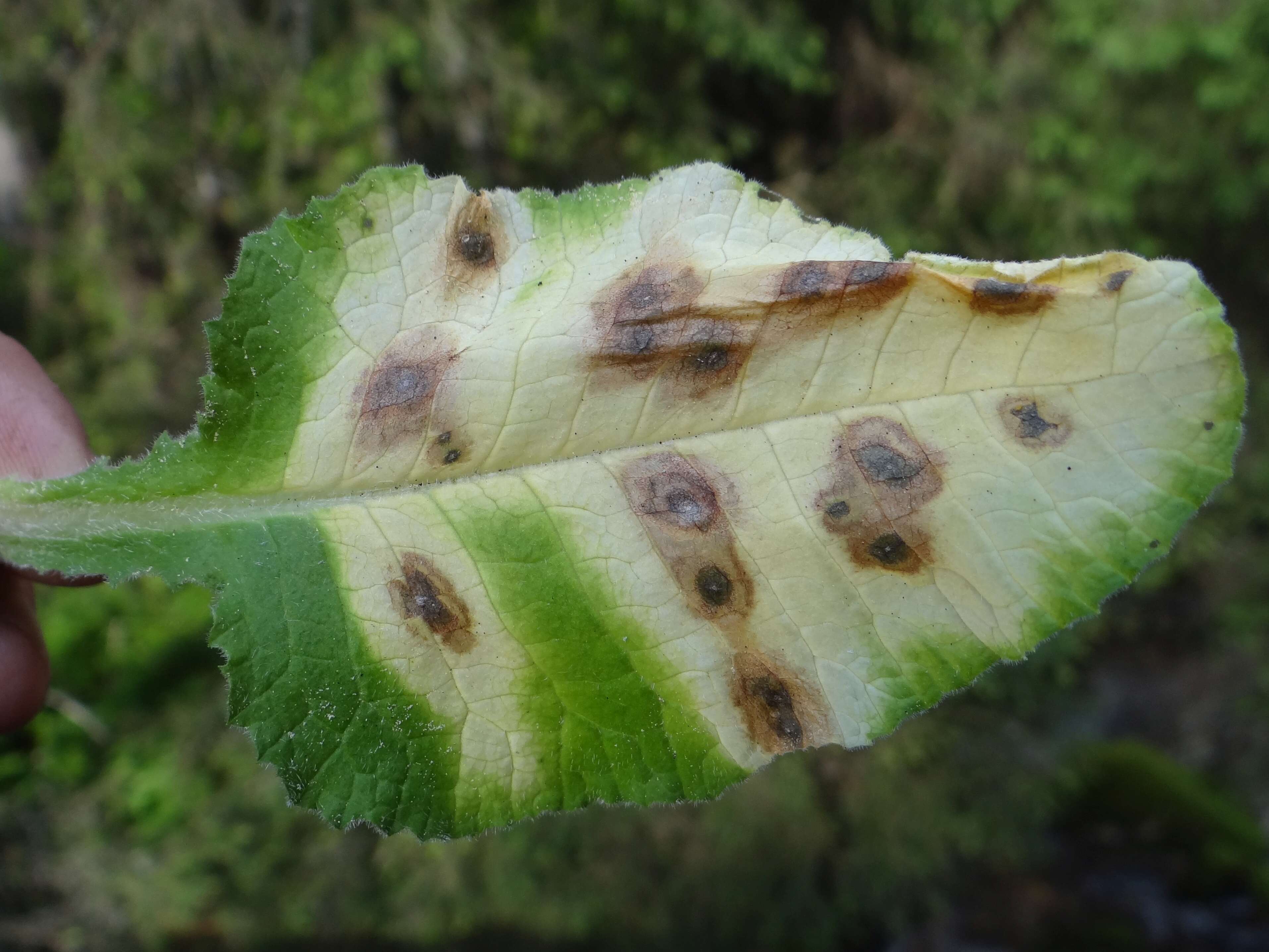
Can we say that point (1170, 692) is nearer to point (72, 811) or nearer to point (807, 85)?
point (807, 85)

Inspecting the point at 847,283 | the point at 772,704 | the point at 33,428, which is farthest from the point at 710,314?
the point at 33,428

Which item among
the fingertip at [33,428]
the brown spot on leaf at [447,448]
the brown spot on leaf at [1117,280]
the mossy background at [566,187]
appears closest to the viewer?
the brown spot on leaf at [1117,280]

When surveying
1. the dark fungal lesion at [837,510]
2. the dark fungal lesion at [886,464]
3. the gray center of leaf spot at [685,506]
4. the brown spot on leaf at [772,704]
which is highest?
the dark fungal lesion at [886,464]

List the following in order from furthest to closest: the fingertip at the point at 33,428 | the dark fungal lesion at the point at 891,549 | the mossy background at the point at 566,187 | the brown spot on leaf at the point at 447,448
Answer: the mossy background at the point at 566,187 < the fingertip at the point at 33,428 < the brown spot on leaf at the point at 447,448 < the dark fungal lesion at the point at 891,549

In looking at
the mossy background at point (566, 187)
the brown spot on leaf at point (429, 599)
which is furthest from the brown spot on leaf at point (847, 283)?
the mossy background at point (566, 187)

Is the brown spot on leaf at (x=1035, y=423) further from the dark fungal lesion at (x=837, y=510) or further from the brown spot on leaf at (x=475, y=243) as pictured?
the brown spot on leaf at (x=475, y=243)

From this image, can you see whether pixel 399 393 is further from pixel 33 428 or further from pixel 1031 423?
pixel 33 428

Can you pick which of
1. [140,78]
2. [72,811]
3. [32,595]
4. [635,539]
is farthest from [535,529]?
[72,811]
